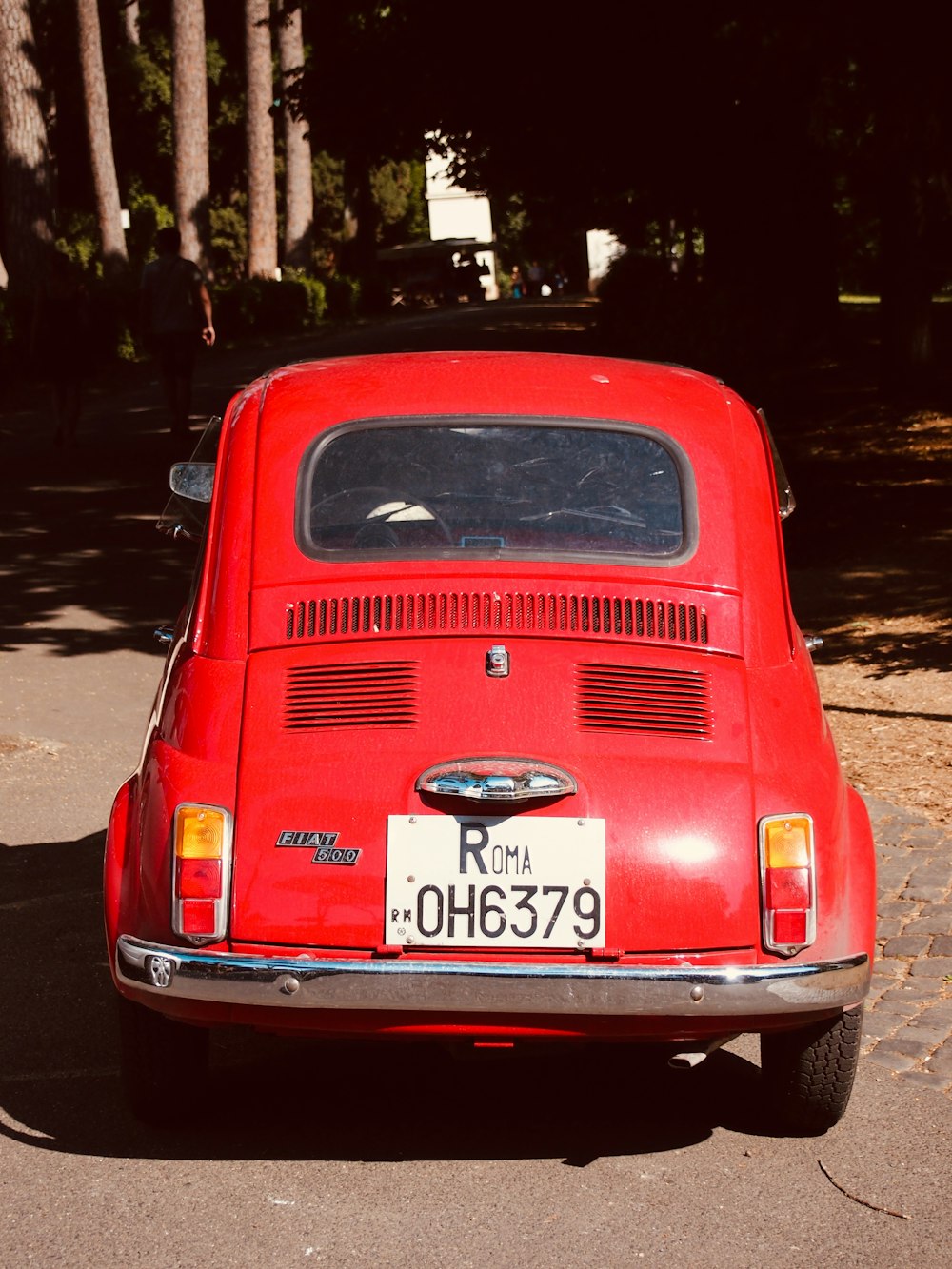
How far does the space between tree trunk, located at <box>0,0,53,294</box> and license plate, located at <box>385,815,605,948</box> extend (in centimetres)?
2783

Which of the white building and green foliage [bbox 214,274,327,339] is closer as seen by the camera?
green foliage [bbox 214,274,327,339]

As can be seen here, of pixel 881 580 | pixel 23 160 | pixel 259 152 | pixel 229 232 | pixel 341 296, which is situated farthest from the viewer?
pixel 229 232

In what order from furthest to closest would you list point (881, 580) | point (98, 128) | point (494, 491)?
point (98, 128) → point (881, 580) → point (494, 491)

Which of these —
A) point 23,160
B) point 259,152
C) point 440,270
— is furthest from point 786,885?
point 440,270

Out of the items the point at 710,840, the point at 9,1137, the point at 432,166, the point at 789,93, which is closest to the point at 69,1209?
the point at 9,1137

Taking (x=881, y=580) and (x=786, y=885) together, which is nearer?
(x=786, y=885)

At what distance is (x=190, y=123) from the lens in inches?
1715

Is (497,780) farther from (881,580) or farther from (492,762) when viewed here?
(881,580)

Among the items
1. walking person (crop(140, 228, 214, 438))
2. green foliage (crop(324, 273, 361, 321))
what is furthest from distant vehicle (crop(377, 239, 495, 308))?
walking person (crop(140, 228, 214, 438))

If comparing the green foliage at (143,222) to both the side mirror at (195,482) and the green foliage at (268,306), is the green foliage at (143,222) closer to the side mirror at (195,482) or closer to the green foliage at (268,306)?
the green foliage at (268,306)

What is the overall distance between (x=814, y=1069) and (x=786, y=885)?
0.58 metres

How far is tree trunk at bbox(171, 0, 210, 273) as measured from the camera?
42.5m

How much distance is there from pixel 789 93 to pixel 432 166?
11708cm

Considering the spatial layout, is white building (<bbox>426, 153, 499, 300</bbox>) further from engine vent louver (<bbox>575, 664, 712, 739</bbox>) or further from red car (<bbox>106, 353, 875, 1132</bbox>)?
engine vent louver (<bbox>575, 664, 712, 739</bbox>)
